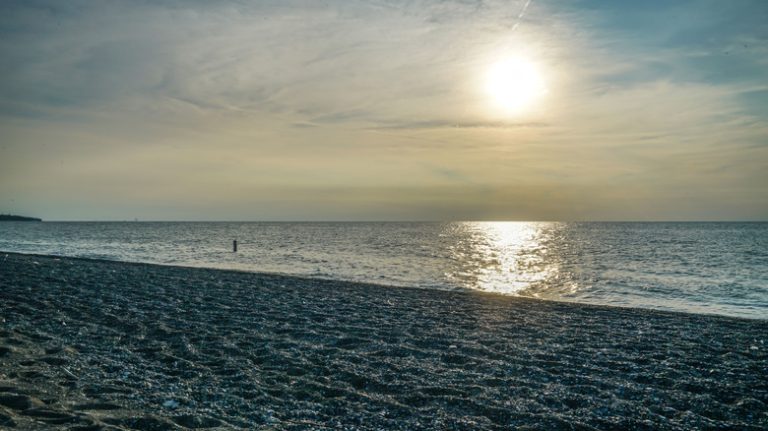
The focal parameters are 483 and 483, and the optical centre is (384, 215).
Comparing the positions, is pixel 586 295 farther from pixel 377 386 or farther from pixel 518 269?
pixel 377 386

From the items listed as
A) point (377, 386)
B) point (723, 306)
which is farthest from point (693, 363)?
point (723, 306)

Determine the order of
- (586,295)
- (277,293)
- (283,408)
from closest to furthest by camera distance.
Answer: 1. (283,408)
2. (277,293)
3. (586,295)

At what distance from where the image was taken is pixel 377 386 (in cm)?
851

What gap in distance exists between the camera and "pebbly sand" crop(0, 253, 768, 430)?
7176mm

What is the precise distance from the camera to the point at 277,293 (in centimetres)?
1970

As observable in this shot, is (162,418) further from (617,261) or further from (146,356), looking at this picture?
(617,261)

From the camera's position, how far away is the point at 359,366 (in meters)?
9.59

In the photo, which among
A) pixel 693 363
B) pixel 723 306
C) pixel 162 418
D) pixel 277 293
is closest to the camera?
pixel 162 418

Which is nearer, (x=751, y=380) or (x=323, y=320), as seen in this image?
(x=751, y=380)

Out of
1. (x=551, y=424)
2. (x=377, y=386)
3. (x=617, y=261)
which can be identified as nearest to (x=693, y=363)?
(x=551, y=424)

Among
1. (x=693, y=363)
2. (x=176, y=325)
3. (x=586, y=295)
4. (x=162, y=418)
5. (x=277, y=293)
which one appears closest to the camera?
(x=162, y=418)

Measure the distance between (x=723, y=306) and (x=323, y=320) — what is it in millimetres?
18677

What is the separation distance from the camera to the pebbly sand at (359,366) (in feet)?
23.5

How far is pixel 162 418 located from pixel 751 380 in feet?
34.7
